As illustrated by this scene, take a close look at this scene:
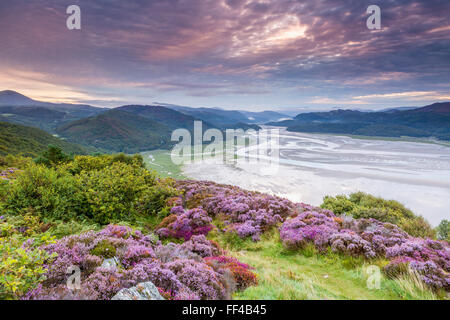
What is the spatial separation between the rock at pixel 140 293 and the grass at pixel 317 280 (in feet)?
6.55

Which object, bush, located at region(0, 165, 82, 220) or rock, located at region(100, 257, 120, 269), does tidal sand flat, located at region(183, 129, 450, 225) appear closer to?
bush, located at region(0, 165, 82, 220)

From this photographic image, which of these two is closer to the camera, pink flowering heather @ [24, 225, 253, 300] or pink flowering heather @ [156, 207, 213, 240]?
pink flowering heather @ [24, 225, 253, 300]

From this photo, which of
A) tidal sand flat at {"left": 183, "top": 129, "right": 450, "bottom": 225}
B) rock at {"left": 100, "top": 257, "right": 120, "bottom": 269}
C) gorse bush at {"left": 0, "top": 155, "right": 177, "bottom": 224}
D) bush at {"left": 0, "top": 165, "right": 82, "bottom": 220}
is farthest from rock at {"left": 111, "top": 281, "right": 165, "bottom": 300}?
tidal sand flat at {"left": 183, "top": 129, "right": 450, "bottom": 225}

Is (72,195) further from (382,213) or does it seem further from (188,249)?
(382,213)

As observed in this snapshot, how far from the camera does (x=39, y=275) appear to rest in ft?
14.2

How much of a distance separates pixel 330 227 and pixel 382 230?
218cm

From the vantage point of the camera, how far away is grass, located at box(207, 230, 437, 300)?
527cm

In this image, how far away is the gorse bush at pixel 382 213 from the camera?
15.4 metres

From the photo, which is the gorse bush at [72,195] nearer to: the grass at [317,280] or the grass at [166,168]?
the grass at [317,280]

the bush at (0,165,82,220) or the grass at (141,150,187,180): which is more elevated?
the bush at (0,165,82,220)

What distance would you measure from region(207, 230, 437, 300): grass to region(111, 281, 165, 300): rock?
6.55 feet

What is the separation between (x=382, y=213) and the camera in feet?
57.6

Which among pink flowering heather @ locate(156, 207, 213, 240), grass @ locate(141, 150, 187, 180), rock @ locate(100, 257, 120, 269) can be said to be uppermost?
rock @ locate(100, 257, 120, 269)

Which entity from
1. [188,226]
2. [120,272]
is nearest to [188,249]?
[120,272]
